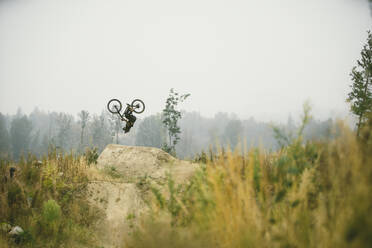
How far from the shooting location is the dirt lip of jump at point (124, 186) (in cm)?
358

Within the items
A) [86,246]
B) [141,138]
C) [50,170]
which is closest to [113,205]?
[86,246]

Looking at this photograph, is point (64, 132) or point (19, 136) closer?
point (19, 136)

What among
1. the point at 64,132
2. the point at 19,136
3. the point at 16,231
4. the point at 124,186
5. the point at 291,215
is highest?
the point at 291,215

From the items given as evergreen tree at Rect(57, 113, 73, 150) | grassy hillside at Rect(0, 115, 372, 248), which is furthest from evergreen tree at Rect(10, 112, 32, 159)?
grassy hillside at Rect(0, 115, 372, 248)

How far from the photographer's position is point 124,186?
500 cm

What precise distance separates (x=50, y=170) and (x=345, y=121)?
5381 millimetres

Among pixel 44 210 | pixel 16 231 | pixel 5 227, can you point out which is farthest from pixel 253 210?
pixel 5 227

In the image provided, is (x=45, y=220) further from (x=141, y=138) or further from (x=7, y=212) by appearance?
(x=141, y=138)

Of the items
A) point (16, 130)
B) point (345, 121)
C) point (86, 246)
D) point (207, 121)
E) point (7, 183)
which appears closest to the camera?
point (345, 121)

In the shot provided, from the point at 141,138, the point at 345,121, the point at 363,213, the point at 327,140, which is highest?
the point at 345,121

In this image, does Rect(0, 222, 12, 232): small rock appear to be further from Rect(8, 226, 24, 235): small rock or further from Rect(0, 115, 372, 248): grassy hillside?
Rect(8, 226, 24, 235): small rock

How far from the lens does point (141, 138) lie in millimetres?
59656

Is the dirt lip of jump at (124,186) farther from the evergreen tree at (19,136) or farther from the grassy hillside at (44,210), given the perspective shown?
the evergreen tree at (19,136)

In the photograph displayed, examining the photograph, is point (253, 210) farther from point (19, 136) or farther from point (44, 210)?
point (19, 136)
